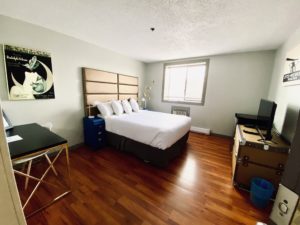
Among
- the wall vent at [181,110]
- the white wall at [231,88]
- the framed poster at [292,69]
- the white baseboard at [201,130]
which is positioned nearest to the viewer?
the framed poster at [292,69]

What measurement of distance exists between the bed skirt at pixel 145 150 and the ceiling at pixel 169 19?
2.07 m

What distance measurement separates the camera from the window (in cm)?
409

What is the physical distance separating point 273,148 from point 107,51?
3865 mm

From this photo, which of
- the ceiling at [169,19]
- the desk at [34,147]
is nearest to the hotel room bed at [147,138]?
the desk at [34,147]

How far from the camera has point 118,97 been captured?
12.7ft

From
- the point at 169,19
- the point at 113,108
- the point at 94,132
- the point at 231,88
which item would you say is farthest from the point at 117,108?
the point at 231,88

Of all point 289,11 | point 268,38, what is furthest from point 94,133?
point 268,38

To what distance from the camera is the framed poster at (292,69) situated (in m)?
1.85

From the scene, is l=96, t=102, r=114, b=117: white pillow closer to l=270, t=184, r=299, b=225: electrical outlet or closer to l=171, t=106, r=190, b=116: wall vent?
l=171, t=106, r=190, b=116: wall vent

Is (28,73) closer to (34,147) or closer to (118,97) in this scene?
(34,147)

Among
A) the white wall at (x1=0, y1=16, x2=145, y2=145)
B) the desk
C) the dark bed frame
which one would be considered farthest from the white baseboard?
the desk

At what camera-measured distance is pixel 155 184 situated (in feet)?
6.30

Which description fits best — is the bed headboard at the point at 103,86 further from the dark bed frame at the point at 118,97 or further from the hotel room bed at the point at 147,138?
the hotel room bed at the point at 147,138

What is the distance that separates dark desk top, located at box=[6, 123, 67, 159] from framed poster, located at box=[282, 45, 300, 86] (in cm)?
322
